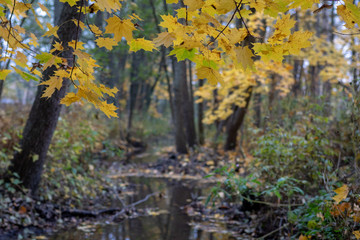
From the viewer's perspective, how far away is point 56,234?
3.84 m

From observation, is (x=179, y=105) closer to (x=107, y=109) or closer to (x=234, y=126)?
(x=234, y=126)

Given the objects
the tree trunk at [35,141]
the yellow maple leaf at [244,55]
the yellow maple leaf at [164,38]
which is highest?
the yellow maple leaf at [164,38]

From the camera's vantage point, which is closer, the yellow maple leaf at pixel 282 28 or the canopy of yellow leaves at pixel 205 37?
the canopy of yellow leaves at pixel 205 37

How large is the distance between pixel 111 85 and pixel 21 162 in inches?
115

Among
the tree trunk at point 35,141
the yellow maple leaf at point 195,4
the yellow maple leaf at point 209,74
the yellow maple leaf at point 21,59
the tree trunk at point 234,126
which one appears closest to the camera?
the yellow maple leaf at point 195,4

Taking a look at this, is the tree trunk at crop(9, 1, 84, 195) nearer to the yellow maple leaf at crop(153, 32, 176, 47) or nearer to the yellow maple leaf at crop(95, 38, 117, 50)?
the yellow maple leaf at crop(95, 38, 117, 50)

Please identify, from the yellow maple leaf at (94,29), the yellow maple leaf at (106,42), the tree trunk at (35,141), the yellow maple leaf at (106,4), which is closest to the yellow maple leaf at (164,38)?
the yellow maple leaf at (106,4)

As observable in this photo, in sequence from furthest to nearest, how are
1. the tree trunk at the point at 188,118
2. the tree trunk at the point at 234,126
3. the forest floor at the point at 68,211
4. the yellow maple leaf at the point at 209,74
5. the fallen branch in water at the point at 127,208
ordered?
the tree trunk at the point at 188,118 < the tree trunk at the point at 234,126 < the fallen branch in water at the point at 127,208 < the forest floor at the point at 68,211 < the yellow maple leaf at the point at 209,74

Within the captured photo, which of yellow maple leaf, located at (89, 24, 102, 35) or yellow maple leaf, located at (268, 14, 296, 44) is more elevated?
yellow maple leaf, located at (89, 24, 102, 35)

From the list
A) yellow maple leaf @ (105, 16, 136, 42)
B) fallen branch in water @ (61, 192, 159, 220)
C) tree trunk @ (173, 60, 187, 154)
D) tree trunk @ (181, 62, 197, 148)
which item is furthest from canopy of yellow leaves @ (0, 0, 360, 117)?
tree trunk @ (181, 62, 197, 148)

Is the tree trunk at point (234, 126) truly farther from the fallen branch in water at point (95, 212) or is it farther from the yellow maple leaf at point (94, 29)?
the yellow maple leaf at point (94, 29)

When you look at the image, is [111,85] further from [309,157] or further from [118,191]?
[118,191]

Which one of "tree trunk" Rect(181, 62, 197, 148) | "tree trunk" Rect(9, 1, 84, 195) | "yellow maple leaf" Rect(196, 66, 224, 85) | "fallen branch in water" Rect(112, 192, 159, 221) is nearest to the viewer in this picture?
"yellow maple leaf" Rect(196, 66, 224, 85)

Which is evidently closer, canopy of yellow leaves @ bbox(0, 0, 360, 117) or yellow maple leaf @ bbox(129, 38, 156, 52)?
canopy of yellow leaves @ bbox(0, 0, 360, 117)
